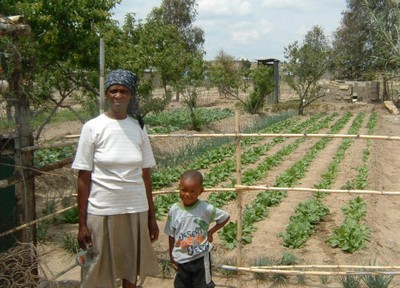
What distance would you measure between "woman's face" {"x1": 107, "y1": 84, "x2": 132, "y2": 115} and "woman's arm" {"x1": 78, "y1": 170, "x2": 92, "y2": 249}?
473 millimetres

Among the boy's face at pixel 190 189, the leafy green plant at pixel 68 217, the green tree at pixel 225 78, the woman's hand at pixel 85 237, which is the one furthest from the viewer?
the green tree at pixel 225 78

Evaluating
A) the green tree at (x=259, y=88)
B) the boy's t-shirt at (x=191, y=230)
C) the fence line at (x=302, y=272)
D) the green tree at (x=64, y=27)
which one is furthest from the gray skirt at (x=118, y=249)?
the green tree at (x=259, y=88)

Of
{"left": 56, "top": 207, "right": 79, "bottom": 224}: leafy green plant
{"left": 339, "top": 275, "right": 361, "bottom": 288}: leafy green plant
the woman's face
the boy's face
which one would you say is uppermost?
the woman's face

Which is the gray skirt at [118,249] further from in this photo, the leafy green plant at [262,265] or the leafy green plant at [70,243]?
the leafy green plant at [70,243]

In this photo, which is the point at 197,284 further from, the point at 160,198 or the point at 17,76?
the point at 160,198

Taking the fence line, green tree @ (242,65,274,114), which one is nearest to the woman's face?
the fence line

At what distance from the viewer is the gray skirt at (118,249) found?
3.42m

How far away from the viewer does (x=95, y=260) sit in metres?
3.48

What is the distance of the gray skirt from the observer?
3.42 metres

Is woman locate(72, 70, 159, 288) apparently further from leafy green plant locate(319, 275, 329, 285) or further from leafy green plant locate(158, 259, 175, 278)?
leafy green plant locate(319, 275, 329, 285)

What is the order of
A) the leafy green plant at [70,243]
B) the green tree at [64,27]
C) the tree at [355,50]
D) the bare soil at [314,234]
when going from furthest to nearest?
1. the tree at [355,50]
2. the green tree at [64,27]
3. the leafy green plant at [70,243]
4. the bare soil at [314,234]

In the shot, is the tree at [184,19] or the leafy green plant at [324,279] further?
the tree at [184,19]

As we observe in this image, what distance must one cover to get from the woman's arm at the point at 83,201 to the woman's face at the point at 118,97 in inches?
18.6

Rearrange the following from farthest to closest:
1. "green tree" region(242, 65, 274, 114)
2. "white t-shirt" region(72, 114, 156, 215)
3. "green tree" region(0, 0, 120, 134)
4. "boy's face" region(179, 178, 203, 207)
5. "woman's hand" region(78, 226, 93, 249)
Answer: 1. "green tree" region(242, 65, 274, 114)
2. "green tree" region(0, 0, 120, 134)
3. "boy's face" region(179, 178, 203, 207)
4. "woman's hand" region(78, 226, 93, 249)
5. "white t-shirt" region(72, 114, 156, 215)
